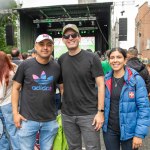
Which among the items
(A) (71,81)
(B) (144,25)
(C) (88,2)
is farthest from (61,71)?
(B) (144,25)

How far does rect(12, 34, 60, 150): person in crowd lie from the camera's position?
3.33 metres

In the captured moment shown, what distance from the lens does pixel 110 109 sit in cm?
330

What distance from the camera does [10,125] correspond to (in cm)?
422

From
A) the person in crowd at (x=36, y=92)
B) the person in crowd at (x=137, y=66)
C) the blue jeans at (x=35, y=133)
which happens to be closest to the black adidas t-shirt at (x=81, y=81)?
the person in crowd at (x=36, y=92)

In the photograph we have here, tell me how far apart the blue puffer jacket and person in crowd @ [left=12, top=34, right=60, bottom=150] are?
78cm

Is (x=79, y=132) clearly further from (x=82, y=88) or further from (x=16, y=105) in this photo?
(x=16, y=105)

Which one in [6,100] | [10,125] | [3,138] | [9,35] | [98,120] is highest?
[9,35]

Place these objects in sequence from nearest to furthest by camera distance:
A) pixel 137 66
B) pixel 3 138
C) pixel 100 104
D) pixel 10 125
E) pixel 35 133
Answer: pixel 100 104
pixel 35 133
pixel 10 125
pixel 3 138
pixel 137 66

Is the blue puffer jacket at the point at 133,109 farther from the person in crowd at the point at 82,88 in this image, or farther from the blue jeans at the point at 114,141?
the person in crowd at the point at 82,88

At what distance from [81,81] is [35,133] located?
0.77 metres

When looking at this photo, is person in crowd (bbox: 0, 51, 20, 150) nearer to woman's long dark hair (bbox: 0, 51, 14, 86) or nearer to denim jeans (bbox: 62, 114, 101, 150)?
woman's long dark hair (bbox: 0, 51, 14, 86)

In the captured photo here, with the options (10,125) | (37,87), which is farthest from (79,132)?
(10,125)

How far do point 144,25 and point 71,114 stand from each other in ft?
112

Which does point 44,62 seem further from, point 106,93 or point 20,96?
point 106,93
